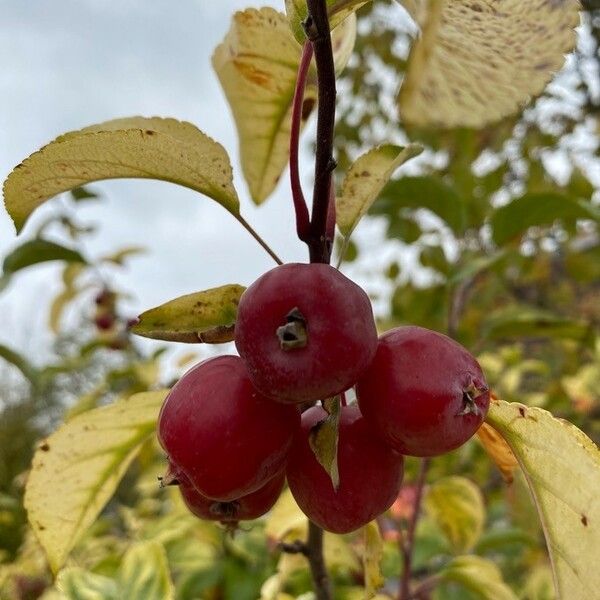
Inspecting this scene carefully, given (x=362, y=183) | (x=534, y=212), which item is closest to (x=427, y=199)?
(x=534, y=212)

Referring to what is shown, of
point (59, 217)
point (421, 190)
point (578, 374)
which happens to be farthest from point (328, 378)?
point (578, 374)

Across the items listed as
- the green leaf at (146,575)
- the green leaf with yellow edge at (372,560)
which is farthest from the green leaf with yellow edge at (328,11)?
the green leaf at (146,575)

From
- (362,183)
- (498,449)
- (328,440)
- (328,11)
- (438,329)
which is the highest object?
(328,11)

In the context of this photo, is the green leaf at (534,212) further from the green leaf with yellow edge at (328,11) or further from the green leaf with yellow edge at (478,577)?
the green leaf with yellow edge at (328,11)

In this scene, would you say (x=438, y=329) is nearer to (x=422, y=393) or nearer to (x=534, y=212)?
(x=534, y=212)

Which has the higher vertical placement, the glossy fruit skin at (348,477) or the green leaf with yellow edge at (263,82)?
the green leaf with yellow edge at (263,82)

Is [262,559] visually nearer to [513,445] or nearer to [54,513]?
[54,513]
